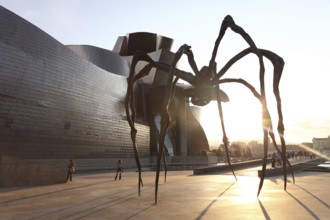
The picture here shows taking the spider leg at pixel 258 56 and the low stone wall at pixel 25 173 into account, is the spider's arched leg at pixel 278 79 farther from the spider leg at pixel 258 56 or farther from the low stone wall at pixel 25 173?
Result: the low stone wall at pixel 25 173

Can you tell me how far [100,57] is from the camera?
47.4 metres

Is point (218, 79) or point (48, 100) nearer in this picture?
point (218, 79)

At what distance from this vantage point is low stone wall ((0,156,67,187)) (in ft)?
47.2

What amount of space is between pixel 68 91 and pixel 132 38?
1087 inches

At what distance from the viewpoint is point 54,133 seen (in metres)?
30.3

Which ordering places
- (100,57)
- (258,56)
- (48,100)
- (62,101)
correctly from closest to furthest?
(258,56), (48,100), (62,101), (100,57)

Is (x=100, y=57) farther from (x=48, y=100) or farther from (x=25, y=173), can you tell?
(x=25, y=173)

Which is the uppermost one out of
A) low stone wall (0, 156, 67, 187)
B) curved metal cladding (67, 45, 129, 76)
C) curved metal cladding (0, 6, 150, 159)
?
curved metal cladding (67, 45, 129, 76)

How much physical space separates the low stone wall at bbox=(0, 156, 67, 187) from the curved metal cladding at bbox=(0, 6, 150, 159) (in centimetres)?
1157

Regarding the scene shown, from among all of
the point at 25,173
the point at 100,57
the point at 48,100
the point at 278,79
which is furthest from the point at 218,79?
the point at 100,57

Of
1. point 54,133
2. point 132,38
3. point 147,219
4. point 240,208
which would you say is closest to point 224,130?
point 240,208

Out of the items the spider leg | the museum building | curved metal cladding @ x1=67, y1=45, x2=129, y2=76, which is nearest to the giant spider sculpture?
the spider leg

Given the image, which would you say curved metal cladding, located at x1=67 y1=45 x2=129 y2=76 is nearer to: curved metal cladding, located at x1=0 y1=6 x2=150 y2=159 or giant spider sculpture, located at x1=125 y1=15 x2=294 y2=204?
curved metal cladding, located at x1=0 y1=6 x2=150 y2=159

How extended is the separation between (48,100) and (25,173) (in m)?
15.7
